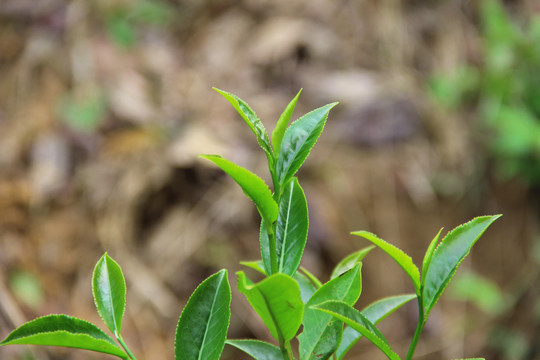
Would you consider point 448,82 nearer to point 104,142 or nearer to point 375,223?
point 375,223

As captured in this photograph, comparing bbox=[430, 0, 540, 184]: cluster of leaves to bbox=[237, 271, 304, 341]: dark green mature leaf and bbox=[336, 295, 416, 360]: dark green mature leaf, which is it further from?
bbox=[237, 271, 304, 341]: dark green mature leaf

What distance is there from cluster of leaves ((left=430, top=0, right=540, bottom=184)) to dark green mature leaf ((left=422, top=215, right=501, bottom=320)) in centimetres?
169

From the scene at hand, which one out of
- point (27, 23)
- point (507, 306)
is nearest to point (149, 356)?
point (507, 306)

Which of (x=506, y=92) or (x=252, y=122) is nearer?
(x=252, y=122)

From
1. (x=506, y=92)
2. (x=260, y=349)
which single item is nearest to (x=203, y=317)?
(x=260, y=349)

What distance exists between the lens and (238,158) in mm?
1909

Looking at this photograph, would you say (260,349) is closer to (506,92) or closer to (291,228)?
(291,228)

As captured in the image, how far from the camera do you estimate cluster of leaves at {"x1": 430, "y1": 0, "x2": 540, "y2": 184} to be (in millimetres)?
2037

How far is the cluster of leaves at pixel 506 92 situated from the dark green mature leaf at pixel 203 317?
1.81 m

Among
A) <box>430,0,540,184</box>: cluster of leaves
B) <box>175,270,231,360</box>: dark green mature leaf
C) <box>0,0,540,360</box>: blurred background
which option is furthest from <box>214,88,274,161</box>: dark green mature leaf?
<box>430,0,540,184</box>: cluster of leaves

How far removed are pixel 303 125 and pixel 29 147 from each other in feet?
5.75

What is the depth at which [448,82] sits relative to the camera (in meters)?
2.36

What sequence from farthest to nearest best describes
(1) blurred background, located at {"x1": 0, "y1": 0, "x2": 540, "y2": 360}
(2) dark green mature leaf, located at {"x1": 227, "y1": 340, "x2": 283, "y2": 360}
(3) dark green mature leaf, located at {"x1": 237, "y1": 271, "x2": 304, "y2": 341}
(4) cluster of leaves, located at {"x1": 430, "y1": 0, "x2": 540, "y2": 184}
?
(4) cluster of leaves, located at {"x1": 430, "y1": 0, "x2": 540, "y2": 184} < (1) blurred background, located at {"x1": 0, "y1": 0, "x2": 540, "y2": 360} < (2) dark green mature leaf, located at {"x1": 227, "y1": 340, "x2": 283, "y2": 360} < (3) dark green mature leaf, located at {"x1": 237, "y1": 271, "x2": 304, "y2": 341}

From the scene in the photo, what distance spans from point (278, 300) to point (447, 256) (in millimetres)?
159
